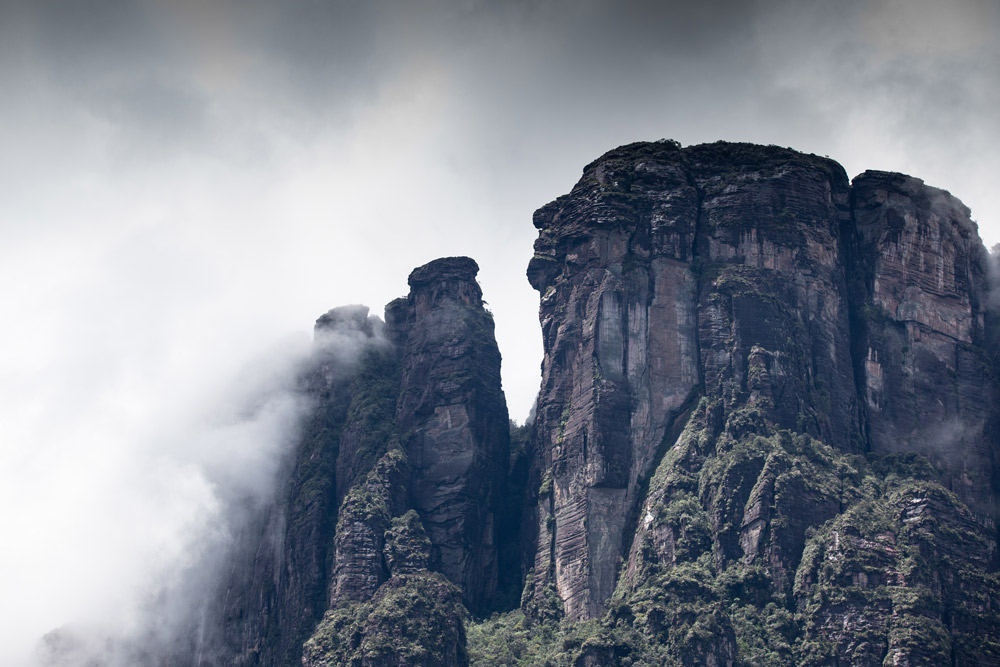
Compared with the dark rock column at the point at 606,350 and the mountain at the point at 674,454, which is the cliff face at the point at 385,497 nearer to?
the mountain at the point at 674,454

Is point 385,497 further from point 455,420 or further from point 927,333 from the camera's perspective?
point 927,333

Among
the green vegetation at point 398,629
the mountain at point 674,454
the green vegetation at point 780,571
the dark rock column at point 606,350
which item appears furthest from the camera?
the dark rock column at point 606,350

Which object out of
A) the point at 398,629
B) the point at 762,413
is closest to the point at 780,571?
the point at 762,413

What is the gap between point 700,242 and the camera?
148 metres

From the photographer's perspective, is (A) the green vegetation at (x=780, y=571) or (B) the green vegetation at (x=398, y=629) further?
(B) the green vegetation at (x=398, y=629)

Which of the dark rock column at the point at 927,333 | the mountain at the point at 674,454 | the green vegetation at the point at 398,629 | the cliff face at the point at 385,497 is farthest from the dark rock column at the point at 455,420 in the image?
the dark rock column at the point at 927,333

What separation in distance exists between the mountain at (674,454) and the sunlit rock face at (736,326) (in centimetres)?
22

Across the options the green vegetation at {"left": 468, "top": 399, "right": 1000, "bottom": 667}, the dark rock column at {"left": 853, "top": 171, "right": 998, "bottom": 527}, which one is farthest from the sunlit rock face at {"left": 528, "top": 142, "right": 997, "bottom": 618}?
the green vegetation at {"left": 468, "top": 399, "right": 1000, "bottom": 667}

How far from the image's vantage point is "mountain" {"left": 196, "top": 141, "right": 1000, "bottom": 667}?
126 metres

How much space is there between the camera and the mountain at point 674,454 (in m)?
126

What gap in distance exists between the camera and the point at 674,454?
452 feet

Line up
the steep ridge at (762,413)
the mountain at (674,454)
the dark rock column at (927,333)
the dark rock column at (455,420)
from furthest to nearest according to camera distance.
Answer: the dark rock column at (455,420) → the dark rock column at (927,333) → the mountain at (674,454) → the steep ridge at (762,413)

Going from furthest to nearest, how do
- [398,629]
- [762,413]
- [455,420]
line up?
[455,420] → [762,413] → [398,629]

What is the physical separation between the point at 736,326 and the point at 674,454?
12.0m
